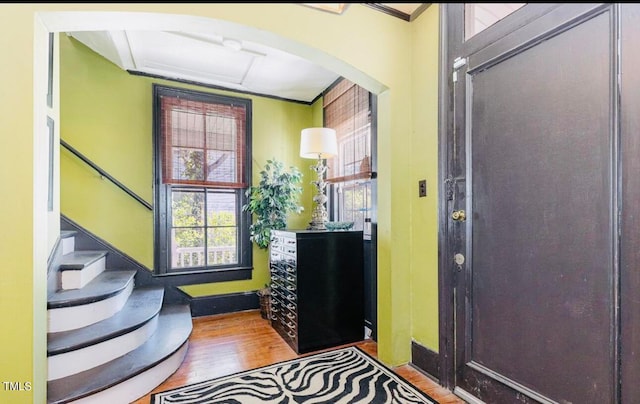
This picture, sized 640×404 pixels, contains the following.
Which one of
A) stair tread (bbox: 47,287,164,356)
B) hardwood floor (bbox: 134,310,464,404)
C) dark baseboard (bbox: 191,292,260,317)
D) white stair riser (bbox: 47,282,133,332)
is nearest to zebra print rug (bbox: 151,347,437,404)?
hardwood floor (bbox: 134,310,464,404)

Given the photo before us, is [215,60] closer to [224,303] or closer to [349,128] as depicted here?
[349,128]

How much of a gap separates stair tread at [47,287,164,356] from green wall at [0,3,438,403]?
0.20 metres

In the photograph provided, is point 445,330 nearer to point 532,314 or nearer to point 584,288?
point 532,314

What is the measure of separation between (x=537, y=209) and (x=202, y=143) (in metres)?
3.21

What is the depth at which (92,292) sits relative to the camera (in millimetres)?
2400

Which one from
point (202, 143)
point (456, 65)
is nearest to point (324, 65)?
point (456, 65)

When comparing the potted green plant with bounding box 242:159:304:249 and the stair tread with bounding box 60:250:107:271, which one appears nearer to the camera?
the stair tread with bounding box 60:250:107:271

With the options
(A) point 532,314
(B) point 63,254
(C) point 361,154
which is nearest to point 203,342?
(B) point 63,254

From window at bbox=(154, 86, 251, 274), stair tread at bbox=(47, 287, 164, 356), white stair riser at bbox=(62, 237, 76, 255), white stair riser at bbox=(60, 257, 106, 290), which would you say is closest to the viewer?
stair tread at bbox=(47, 287, 164, 356)

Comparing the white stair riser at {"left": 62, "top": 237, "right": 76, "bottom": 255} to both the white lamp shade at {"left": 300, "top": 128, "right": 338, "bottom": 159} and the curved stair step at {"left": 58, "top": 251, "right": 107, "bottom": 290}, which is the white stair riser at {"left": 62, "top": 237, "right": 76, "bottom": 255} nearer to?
the curved stair step at {"left": 58, "top": 251, "right": 107, "bottom": 290}

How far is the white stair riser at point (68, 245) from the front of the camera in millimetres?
2936

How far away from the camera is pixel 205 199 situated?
375 centimetres

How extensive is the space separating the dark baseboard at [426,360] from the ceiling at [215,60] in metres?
2.44

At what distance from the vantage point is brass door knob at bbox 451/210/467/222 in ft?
6.81
